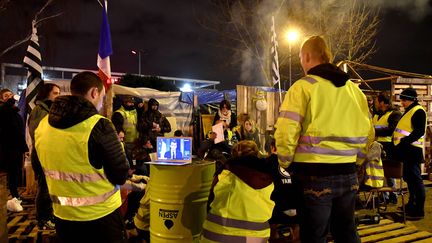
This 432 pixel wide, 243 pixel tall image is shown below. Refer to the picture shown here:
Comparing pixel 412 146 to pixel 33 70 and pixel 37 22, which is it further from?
pixel 37 22

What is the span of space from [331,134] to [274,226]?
85.7 inches

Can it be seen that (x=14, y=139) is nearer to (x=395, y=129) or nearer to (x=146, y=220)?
(x=146, y=220)

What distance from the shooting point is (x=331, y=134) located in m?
2.66

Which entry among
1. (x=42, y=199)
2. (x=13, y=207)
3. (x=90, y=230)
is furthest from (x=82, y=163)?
(x=13, y=207)

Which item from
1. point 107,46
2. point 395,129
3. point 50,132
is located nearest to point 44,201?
point 50,132

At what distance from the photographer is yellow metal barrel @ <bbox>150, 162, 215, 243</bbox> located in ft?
12.5

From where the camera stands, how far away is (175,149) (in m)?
4.02

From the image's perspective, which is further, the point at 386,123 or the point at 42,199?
the point at 386,123

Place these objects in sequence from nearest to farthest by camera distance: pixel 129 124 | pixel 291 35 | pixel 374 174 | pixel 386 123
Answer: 1. pixel 374 174
2. pixel 386 123
3. pixel 129 124
4. pixel 291 35

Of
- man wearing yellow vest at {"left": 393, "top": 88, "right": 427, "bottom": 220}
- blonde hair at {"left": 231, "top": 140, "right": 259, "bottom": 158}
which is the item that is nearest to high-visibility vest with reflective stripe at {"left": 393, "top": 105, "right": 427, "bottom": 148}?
man wearing yellow vest at {"left": 393, "top": 88, "right": 427, "bottom": 220}

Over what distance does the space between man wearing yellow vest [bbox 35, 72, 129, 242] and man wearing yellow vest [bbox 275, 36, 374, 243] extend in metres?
1.16

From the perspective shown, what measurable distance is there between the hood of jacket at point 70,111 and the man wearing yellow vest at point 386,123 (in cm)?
568

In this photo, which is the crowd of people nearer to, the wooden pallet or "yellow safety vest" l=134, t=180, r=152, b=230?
"yellow safety vest" l=134, t=180, r=152, b=230

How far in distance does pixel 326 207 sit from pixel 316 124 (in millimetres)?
568
